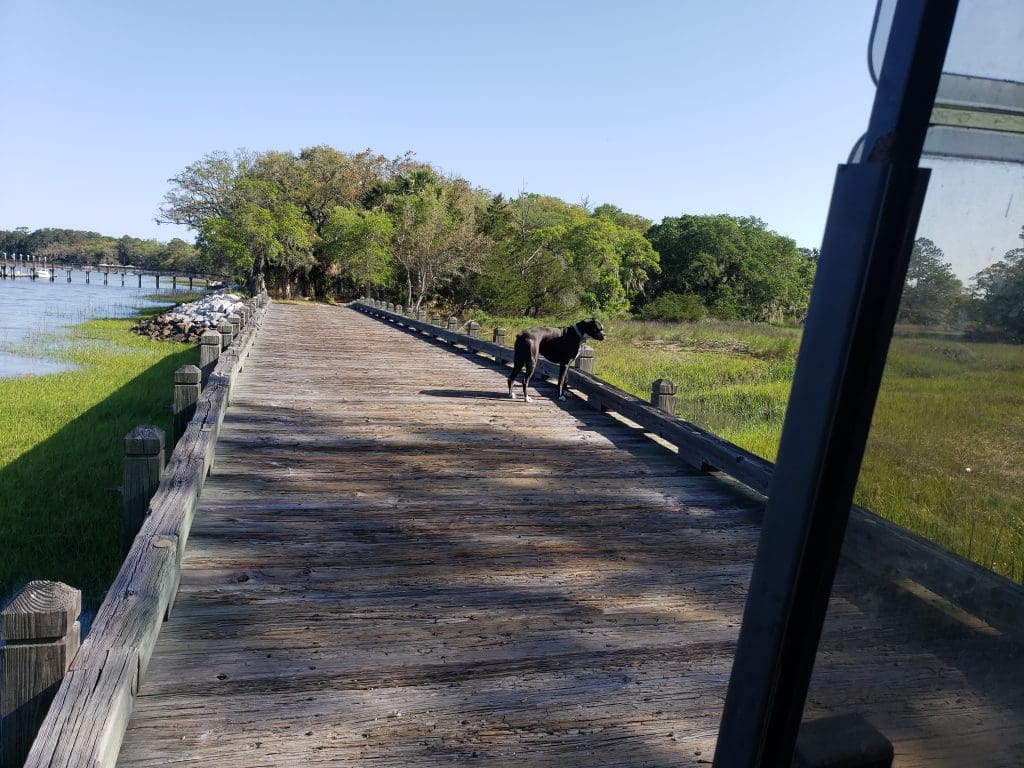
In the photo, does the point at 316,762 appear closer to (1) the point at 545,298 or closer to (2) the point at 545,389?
(2) the point at 545,389

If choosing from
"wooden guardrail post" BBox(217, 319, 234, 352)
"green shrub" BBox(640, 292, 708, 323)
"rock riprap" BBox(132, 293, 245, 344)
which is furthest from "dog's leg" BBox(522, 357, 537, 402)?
"green shrub" BBox(640, 292, 708, 323)

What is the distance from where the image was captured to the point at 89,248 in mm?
162750

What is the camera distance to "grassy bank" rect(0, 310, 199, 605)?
6.64 meters

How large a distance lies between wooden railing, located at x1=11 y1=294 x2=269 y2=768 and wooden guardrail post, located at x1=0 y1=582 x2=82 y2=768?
67mm

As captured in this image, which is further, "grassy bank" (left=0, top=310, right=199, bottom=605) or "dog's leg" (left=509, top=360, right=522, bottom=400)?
"dog's leg" (left=509, top=360, right=522, bottom=400)

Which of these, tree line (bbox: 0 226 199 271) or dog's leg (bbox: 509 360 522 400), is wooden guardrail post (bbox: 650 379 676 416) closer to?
dog's leg (bbox: 509 360 522 400)

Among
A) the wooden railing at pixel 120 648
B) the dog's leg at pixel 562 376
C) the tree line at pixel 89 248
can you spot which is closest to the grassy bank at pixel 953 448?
the wooden railing at pixel 120 648

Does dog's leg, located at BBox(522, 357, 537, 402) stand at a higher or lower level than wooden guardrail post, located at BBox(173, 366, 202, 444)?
higher

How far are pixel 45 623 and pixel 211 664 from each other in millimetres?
835

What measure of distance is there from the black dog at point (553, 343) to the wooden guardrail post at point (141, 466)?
4604 millimetres

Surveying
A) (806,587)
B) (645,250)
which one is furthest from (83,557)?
(645,250)

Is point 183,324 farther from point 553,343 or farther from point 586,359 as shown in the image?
point 553,343

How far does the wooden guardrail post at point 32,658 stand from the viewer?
205 centimetres

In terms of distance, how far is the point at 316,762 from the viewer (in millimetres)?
2293
